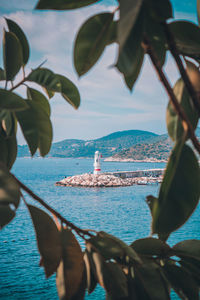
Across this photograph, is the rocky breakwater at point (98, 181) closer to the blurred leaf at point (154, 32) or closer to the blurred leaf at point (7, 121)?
the blurred leaf at point (7, 121)

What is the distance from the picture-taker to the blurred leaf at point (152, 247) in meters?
0.61

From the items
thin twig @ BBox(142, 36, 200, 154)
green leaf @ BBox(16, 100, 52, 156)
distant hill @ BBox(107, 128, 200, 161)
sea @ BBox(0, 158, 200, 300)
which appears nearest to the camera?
thin twig @ BBox(142, 36, 200, 154)

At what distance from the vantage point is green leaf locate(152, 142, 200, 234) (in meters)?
0.39

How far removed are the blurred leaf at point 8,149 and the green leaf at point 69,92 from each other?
18 centimetres

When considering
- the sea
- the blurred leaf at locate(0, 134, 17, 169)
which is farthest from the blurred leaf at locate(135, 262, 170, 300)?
the sea

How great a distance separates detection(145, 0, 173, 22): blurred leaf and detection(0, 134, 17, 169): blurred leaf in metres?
0.43

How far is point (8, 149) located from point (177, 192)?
444 millimetres

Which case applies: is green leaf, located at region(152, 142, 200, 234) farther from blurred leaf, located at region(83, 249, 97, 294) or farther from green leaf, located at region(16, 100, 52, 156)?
green leaf, located at region(16, 100, 52, 156)

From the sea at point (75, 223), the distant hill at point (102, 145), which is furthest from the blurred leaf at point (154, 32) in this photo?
the distant hill at point (102, 145)

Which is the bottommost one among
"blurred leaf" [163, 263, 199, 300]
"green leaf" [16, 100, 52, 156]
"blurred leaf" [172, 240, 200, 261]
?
"blurred leaf" [163, 263, 199, 300]

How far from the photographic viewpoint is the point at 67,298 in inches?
21.1

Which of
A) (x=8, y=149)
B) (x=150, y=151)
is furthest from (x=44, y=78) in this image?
(x=150, y=151)

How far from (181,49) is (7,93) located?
345mm

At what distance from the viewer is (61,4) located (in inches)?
16.0
